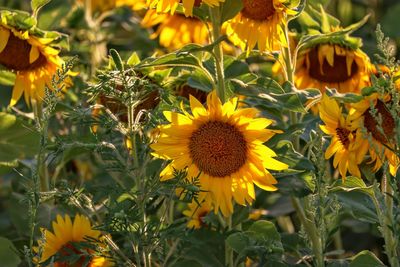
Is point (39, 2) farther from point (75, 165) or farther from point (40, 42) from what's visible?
point (75, 165)

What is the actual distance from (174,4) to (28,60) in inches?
20.9

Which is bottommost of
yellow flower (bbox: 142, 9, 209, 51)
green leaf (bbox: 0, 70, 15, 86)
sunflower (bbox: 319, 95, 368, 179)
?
sunflower (bbox: 319, 95, 368, 179)

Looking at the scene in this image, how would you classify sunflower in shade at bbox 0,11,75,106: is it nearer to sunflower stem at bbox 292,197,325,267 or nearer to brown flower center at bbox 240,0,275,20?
brown flower center at bbox 240,0,275,20

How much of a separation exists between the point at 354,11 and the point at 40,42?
6.28ft

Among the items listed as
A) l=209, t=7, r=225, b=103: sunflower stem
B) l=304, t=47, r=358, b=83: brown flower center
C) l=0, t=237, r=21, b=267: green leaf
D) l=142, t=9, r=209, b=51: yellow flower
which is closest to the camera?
l=209, t=7, r=225, b=103: sunflower stem

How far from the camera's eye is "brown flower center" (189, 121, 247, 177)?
6.01 ft

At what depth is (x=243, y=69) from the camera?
6.89ft

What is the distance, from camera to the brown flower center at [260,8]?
6.37ft

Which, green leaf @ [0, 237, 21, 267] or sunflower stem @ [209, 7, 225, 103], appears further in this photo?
green leaf @ [0, 237, 21, 267]

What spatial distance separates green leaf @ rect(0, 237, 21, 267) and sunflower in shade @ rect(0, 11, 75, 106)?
310mm

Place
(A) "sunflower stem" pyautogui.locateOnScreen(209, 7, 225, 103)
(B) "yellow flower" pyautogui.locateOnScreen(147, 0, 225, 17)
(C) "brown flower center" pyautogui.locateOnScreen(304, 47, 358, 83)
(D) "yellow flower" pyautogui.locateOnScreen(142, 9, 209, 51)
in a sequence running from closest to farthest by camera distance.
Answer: (B) "yellow flower" pyautogui.locateOnScreen(147, 0, 225, 17) < (A) "sunflower stem" pyautogui.locateOnScreen(209, 7, 225, 103) < (C) "brown flower center" pyautogui.locateOnScreen(304, 47, 358, 83) < (D) "yellow flower" pyautogui.locateOnScreen(142, 9, 209, 51)

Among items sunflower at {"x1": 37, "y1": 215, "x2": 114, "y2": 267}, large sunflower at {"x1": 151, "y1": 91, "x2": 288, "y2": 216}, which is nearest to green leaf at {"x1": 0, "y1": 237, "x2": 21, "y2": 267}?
sunflower at {"x1": 37, "y1": 215, "x2": 114, "y2": 267}

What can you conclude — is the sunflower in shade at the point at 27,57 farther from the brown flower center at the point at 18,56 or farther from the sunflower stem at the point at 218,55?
the sunflower stem at the point at 218,55

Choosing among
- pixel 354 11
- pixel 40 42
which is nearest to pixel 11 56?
pixel 40 42
